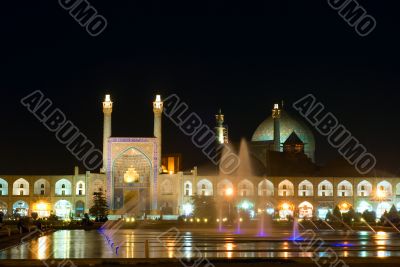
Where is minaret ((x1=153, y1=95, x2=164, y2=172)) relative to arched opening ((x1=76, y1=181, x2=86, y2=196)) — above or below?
above

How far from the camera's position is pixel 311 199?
2660 inches

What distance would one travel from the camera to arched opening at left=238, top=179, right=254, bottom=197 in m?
66.9

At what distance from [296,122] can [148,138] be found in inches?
717

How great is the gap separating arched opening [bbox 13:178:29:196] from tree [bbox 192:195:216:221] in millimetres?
16645

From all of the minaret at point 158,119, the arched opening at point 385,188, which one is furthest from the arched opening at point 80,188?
the arched opening at point 385,188

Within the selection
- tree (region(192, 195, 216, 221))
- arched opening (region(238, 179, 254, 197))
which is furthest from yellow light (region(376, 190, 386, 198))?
tree (region(192, 195, 216, 221))

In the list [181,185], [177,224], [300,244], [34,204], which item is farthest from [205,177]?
[300,244]

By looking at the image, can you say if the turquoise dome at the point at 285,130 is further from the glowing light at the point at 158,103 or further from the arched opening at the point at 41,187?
the arched opening at the point at 41,187

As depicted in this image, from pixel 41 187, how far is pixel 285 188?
68.8ft

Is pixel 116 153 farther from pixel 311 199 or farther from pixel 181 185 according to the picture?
pixel 311 199

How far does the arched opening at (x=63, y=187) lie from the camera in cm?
6512

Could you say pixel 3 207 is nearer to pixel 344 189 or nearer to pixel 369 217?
pixel 344 189

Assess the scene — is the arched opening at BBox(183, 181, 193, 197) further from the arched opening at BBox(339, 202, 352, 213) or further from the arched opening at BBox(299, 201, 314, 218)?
the arched opening at BBox(339, 202, 352, 213)

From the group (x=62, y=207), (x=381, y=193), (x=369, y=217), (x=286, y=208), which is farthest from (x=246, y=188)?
(x=369, y=217)
